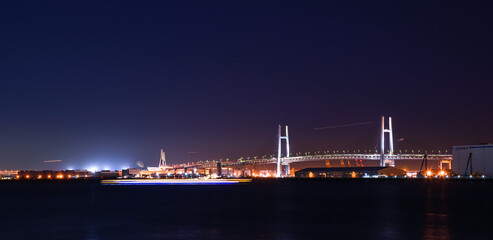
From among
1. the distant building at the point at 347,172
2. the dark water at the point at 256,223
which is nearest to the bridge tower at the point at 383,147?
the distant building at the point at 347,172

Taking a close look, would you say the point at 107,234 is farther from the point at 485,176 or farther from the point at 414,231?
the point at 485,176

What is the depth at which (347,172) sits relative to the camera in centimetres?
12138

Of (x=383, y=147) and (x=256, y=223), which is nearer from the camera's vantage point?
(x=256, y=223)

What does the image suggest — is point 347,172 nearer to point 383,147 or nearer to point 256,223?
point 383,147

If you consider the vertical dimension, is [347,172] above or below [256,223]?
below

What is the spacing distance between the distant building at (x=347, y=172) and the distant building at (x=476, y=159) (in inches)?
509

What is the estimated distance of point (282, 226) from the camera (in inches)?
906

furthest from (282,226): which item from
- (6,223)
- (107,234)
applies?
(6,223)

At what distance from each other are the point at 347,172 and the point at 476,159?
27617mm

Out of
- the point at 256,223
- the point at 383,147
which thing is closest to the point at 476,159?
the point at 383,147

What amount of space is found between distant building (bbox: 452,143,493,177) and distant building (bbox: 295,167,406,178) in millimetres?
12932

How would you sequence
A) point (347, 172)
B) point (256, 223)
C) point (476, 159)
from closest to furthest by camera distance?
point (256, 223)
point (476, 159)
point (347, 172)

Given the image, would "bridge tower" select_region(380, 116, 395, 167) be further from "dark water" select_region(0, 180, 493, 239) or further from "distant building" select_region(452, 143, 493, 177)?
"dark water" select_region(0, 180, 493, 239)

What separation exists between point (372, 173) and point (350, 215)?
293 feet
